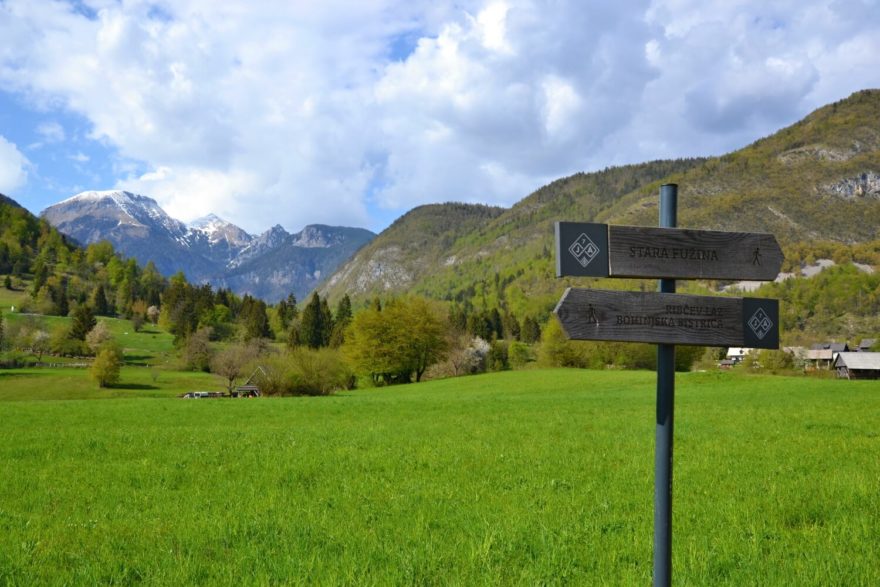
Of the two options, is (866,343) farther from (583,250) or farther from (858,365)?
(583,250)

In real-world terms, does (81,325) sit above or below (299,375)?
above

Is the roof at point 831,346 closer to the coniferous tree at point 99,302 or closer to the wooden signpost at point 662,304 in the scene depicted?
the wooden signpost at point 662,304

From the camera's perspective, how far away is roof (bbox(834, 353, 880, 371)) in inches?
4066

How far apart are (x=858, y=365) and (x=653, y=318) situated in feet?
408

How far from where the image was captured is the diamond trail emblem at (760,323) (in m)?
5.53

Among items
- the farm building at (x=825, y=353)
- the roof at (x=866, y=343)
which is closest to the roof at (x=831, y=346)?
the farm building at (x=825, y=353)

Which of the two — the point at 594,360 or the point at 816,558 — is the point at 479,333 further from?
the point at 816,558

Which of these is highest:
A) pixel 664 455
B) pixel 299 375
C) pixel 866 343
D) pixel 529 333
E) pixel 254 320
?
pixel 254 320

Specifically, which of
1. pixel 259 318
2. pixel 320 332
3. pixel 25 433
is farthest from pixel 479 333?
pixel 25 433

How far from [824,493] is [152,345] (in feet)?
523

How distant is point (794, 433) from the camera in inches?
651

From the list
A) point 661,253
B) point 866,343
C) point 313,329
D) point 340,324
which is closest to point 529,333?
point 340,324

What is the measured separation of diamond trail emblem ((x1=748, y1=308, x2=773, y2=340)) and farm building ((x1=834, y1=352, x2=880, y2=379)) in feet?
385

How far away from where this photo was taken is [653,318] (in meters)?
5.26
